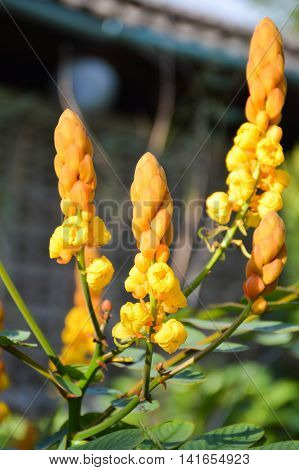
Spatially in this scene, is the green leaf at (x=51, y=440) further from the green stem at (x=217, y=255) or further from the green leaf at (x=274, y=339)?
the green leaf at (x=274, y=339)

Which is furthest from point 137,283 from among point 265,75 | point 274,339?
point 274,339

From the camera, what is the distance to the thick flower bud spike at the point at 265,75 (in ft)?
2.43

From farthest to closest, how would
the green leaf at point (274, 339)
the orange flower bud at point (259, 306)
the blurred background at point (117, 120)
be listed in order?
1. the blurred background at point (117, 120)
2. the green leaf at point (274, 339)
3. the orange flower bud at point (259, 306)

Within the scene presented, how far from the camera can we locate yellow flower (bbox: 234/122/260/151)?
76cm

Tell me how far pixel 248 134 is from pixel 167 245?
202 mm

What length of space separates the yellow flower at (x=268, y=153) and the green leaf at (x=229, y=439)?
29cm

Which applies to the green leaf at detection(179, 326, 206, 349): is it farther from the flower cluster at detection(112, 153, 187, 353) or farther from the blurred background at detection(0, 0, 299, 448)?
the blurred background at detection(0, 0, 299, 448)

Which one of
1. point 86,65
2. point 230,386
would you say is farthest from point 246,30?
point 230,386

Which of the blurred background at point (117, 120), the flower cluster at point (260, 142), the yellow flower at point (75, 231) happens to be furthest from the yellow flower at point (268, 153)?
the blurred background at point (117, 120)

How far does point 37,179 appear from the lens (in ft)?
12.7

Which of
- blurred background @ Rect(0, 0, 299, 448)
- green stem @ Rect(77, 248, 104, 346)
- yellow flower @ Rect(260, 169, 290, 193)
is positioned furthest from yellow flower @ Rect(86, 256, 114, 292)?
blurred background @ Rect(0, 0, 299, 448)

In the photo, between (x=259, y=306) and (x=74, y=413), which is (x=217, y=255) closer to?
(x=259, y=306)

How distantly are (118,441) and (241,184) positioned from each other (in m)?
0.32

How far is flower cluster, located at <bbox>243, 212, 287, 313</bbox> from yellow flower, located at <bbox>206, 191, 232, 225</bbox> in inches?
5.0
